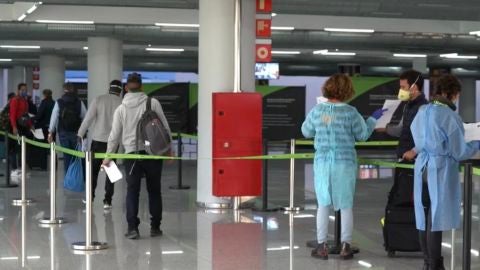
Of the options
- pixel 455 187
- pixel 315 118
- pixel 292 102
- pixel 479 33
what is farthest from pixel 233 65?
pixel 292 102

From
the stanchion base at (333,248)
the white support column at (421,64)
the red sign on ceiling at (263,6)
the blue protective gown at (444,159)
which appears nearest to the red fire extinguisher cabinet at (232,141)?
the red sign on ceiling at (263,6)

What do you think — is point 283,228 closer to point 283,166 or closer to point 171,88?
point 283,166

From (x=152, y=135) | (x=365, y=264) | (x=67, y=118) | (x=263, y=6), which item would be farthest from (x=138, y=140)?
(x=67, y=118)

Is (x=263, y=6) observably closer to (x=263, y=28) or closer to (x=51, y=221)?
(x=263, y=28)

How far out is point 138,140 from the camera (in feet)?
31.0

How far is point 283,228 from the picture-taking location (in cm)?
1055

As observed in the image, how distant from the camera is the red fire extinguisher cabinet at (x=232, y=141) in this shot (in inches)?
461

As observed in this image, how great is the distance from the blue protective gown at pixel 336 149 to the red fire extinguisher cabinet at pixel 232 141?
3.65m

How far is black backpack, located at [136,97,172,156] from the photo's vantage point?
9383mm

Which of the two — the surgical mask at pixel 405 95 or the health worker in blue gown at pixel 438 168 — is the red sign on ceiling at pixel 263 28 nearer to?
the surgical mask at pixel 405 95

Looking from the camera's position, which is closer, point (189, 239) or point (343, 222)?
point (343, 222)

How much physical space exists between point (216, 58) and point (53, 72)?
19329 millimetres

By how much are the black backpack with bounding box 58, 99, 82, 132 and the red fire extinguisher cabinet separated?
2.95 metres

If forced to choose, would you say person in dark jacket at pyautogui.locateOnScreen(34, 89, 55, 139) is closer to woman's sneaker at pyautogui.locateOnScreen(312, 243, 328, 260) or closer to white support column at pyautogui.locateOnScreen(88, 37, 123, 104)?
white support column at pyautogui.locateOnScreen(88, 37, 123, 104)
